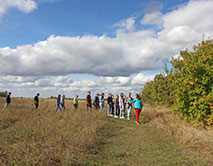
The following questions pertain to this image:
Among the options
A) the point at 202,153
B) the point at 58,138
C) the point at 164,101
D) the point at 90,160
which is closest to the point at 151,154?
the point at 202,153

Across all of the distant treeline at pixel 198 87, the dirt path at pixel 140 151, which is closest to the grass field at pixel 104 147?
the dirt path at pixel 140 151

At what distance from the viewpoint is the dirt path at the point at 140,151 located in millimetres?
5789

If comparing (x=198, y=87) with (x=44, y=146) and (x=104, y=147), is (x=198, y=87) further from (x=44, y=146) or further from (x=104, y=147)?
(x=44, y=146)

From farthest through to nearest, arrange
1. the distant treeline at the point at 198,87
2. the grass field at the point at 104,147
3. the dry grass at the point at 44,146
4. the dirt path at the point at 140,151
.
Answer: the distant treeline at the point at 198,87 < the dirt path at the point at 140,151 < the grass field at the point at 104,147 < the dry grass at the point at 44,146

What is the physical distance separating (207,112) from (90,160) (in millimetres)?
6521

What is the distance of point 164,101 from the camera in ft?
77.5

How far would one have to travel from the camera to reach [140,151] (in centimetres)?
697

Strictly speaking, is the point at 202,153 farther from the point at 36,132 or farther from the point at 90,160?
the point at 36,132

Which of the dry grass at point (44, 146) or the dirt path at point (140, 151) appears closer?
the dry grass at point (44, 146)

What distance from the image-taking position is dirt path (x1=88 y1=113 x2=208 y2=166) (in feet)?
19.0

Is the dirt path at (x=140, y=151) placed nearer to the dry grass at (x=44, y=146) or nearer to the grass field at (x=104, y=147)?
the grass field at (x=104, y=147)

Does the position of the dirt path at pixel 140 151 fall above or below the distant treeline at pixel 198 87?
below

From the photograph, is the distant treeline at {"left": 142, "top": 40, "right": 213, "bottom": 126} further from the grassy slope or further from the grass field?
the grassy slope

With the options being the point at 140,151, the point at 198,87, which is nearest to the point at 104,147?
the point at 140,151
